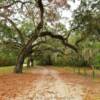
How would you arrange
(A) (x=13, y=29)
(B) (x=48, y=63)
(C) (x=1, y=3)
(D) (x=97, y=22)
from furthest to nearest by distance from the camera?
(B) (x=48, y=63) → (A) (x=13, y=29) → (D) (x=97, y=22) → (C) (x=1, y=3)

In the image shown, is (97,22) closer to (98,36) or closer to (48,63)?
(98,36)

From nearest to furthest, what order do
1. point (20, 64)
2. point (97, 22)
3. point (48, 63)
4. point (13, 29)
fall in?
1. point (97, 22)
2. point (20, 64)
3. point (13, 29)
4. point (48, 63)

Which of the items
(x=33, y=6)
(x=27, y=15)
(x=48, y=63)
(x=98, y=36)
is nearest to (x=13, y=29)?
(x=27, y=15)

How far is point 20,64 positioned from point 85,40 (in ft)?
25.5

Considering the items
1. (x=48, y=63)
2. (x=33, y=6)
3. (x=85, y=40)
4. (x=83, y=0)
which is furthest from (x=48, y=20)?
(x=48, y=63)

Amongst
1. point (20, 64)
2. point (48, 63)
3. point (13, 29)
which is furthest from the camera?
Answer: point (48, 63)

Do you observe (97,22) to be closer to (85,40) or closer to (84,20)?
(84,20)

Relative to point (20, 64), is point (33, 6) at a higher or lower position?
higher

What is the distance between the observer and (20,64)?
26766 millimetres

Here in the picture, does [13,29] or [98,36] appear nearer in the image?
[98,36]

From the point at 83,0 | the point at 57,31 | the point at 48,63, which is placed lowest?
the point at 48,63

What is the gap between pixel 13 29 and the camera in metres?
29.2

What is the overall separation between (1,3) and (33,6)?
389 centimetres

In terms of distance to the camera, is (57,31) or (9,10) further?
(57,31)
